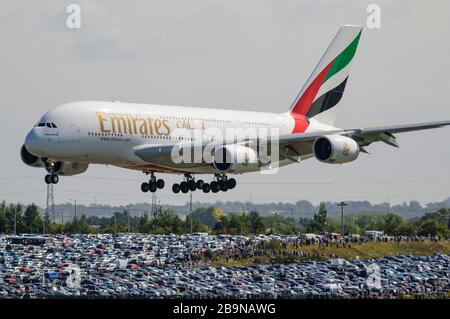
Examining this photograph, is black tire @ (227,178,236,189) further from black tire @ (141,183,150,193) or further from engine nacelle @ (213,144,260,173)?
black tire @ (141,183,150,193)

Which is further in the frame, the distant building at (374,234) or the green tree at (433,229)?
the green tree at (433,229)

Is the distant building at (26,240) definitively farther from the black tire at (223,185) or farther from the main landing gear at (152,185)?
the black tire at (223,185)

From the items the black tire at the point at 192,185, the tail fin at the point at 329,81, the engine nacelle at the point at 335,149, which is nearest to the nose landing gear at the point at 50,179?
the black tire at the point at 192,185

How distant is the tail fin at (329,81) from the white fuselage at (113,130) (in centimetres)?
1361

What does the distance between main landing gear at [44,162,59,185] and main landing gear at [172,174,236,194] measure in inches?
451

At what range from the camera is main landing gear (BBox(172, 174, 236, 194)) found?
9388cm

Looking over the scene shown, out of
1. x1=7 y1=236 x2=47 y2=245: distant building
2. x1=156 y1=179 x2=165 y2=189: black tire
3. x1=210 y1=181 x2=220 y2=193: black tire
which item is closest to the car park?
x1=7 y1=236 x2=47 y2=245: distant building

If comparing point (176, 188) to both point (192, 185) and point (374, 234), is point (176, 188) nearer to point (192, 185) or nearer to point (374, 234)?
point (192, 185)

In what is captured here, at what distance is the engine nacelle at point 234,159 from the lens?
86750 mm

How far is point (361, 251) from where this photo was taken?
524ft

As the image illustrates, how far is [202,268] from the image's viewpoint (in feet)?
468

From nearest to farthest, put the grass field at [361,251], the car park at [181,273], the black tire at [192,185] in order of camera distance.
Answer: the black tire at [192,185], the car park at [181,273], the grass field at [361,251]

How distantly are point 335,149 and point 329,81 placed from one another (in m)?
21.8
